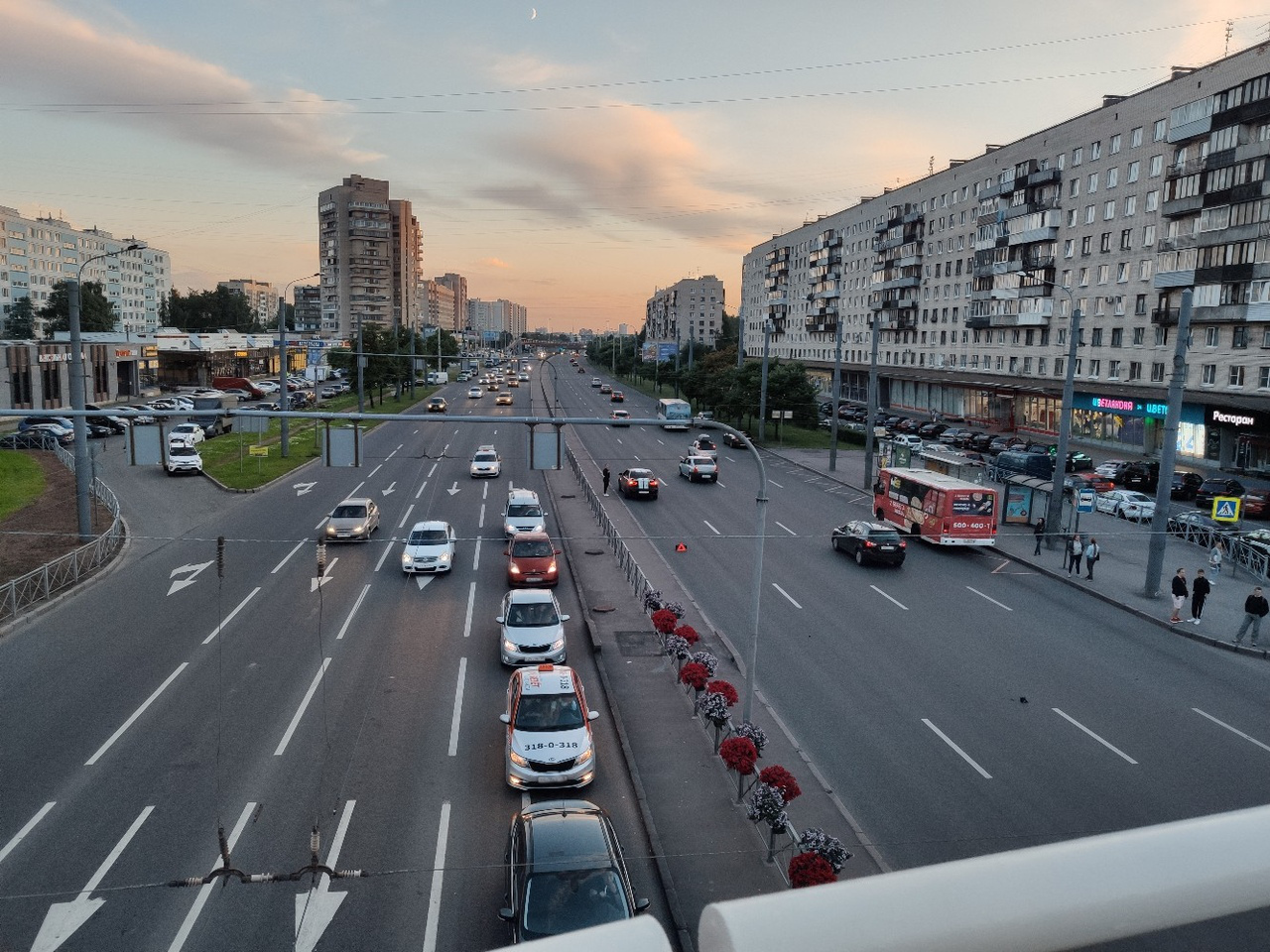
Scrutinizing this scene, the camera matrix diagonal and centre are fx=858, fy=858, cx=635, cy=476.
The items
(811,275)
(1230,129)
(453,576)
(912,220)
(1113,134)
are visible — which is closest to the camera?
(453,576)

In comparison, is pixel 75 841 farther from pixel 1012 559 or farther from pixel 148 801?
pixel 1012 559

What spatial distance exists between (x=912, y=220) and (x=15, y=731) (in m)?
86.2

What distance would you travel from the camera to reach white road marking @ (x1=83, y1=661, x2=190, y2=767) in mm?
14133

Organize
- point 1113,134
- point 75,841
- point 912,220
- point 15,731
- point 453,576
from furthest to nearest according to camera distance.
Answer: point 912,220, point 1113,134, point 453,576, point 15,731, point 75,841

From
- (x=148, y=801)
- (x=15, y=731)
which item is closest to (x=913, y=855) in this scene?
(x=148, y=801)

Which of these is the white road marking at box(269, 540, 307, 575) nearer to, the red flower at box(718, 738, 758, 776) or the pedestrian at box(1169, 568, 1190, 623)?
the red flower at box(718, 738, 758, 776)

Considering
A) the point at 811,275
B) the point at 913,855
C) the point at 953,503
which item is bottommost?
the point at 913,855

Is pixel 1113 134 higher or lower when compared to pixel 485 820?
higher

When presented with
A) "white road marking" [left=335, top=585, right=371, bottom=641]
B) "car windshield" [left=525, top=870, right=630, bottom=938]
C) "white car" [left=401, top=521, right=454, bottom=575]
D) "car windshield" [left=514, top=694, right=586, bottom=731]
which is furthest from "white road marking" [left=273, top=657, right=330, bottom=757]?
"white car" [left=401, top=521, right=454, bottom=575]

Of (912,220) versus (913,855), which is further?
(912,220)

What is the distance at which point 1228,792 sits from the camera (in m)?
13.8

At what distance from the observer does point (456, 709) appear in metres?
16.4

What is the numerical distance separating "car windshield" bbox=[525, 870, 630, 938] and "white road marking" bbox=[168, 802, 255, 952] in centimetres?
399

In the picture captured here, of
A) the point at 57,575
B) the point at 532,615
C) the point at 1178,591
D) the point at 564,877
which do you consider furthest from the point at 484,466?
the point at 564,877
